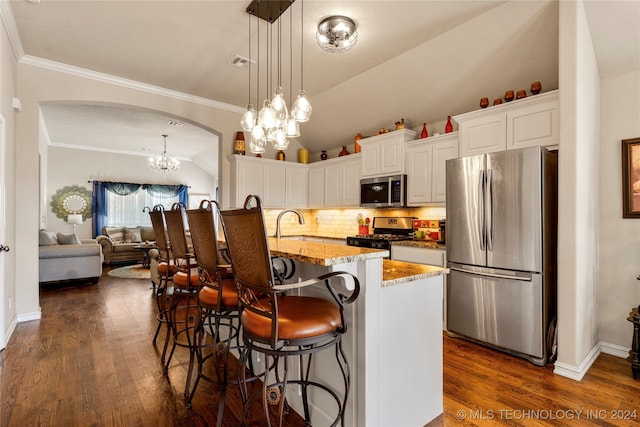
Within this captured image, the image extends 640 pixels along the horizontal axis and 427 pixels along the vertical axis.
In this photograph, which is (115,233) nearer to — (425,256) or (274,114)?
(274,114)

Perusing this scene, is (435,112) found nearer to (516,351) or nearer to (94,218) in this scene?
(516,351)

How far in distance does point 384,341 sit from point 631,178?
2.84 meters

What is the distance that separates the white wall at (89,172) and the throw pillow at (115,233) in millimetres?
609

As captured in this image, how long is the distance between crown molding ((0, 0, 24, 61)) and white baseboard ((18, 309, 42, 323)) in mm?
2871

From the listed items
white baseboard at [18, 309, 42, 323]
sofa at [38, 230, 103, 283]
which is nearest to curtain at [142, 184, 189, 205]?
sofa at [38, 230, 103, 283]

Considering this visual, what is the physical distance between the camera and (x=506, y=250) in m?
2.85

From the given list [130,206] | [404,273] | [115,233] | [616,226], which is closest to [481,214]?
[616,226]

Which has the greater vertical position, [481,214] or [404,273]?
[481,214]

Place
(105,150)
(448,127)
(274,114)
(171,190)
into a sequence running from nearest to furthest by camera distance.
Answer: (274,114) < (448,127) < (105,150) < (171,190)

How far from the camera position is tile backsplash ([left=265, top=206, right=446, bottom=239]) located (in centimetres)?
523

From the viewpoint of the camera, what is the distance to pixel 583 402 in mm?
2189

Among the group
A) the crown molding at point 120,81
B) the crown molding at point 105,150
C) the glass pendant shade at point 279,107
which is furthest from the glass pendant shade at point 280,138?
the crown molding at point 105,150

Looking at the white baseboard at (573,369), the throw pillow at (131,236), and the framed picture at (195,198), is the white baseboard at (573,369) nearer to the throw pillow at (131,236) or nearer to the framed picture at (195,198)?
the throw pillow at (131,236)

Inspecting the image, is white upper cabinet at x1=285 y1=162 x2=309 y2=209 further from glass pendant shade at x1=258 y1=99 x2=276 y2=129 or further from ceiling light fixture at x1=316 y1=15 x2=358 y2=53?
glass pendant shade at x1=258 y1=99 x2=276 y2=129
